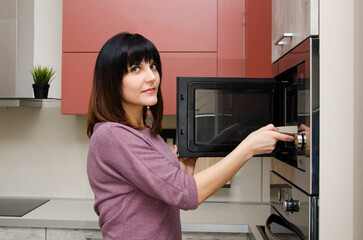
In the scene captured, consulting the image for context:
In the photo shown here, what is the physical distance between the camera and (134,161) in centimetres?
86

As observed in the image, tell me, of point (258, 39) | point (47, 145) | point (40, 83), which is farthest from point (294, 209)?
point (47, 145)

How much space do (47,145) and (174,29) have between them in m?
1.04

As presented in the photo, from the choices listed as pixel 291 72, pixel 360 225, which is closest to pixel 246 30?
pixel 291 72

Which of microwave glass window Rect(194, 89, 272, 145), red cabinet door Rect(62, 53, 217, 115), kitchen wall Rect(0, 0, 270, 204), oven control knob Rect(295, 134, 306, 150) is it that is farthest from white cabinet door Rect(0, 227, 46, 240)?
oven control knob Rect(295, 134, 306, 150)

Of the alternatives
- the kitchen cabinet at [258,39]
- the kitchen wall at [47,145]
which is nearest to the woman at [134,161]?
the kitchen cabinet at [258,39]

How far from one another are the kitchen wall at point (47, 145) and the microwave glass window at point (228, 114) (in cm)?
98

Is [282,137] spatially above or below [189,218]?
above

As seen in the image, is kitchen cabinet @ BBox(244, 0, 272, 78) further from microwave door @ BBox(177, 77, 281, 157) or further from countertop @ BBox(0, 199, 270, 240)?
countertop @ BBox(0, 199, 270, 240)

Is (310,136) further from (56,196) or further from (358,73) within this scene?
(56,196)

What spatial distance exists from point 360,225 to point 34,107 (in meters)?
1.77

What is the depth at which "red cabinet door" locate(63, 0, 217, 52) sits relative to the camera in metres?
1.60

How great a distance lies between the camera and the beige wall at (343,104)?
81 centimetres

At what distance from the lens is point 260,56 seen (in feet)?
4.58

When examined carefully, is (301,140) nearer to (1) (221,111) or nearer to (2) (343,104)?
(2) (343,104)
